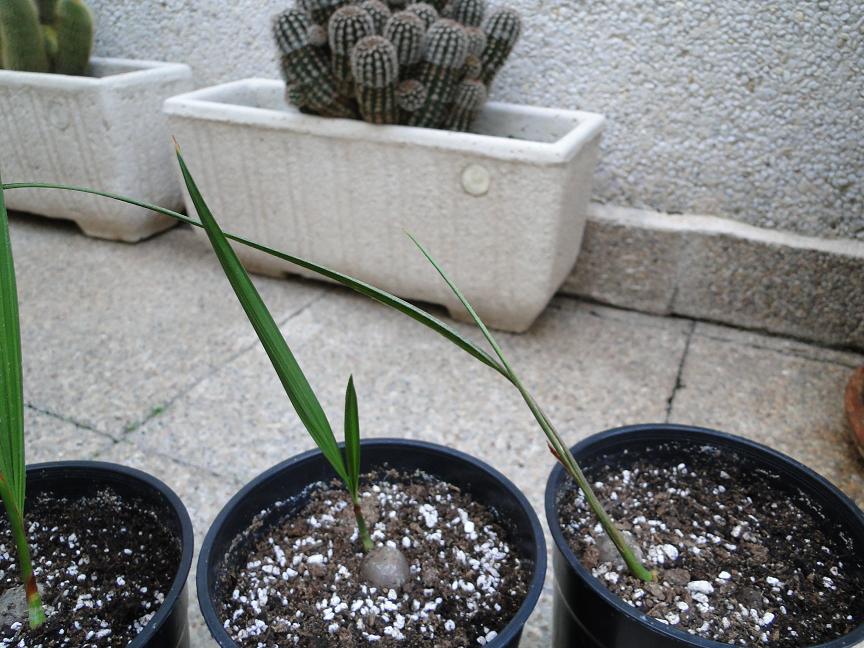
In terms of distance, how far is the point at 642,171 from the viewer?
186 cm

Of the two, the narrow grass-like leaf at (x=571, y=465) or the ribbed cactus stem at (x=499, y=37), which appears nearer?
the narrow grass-like leaf at (x=571, y=465)

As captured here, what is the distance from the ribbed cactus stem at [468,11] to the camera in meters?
1.75

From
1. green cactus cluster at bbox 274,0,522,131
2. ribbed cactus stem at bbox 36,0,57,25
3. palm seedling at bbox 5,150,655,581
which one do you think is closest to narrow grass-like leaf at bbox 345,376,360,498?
palm seedling at bbox 5,150,655,581

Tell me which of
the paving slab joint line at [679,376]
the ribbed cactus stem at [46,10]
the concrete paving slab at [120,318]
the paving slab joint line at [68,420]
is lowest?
the paving slab joint line at [679,376]

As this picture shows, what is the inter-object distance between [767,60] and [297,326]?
1.29 meters

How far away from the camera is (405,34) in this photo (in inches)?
63.7

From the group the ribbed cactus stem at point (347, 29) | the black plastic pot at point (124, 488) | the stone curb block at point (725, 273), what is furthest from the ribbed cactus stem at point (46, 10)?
the black plastic pot at point (124, 488)

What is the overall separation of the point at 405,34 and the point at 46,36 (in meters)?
1.28

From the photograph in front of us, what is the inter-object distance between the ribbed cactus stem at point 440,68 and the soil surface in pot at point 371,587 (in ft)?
3.43

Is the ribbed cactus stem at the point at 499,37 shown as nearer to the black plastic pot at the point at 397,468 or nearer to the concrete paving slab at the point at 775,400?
the concrete paving slab at the point at 775,400

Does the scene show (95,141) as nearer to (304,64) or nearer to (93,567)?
(304,64)

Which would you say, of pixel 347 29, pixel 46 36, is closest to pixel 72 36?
pixel 46 36

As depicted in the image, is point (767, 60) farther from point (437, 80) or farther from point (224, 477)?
point (224, 477)

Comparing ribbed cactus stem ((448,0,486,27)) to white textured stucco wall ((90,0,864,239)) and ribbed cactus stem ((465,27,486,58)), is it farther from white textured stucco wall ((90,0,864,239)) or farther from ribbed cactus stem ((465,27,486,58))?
white textured stucco wall ((90,0,864,239))
